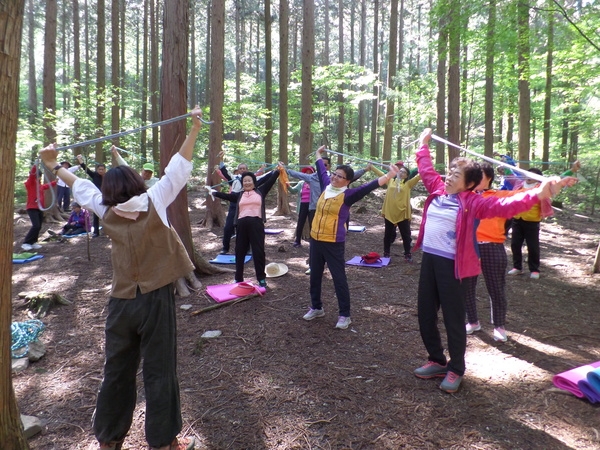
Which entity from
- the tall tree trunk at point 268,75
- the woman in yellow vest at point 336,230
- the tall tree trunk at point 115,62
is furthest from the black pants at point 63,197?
the woman in yellow vest at point 336,230

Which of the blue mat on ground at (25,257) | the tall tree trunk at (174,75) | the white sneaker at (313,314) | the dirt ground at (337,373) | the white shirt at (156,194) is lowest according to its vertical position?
the dirt ground at (337,373)

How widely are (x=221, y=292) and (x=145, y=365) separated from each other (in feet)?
11.6

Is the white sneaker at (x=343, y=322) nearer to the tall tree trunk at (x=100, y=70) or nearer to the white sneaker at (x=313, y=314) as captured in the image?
the white sneaker at (x=313, y=314)

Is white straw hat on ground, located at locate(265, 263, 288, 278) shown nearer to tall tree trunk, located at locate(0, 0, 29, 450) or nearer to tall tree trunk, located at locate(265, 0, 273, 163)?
tall tree trunk, located at locate(0, 0, 29, 450)

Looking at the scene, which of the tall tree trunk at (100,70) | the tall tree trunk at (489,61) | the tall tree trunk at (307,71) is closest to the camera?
the tall tree trunk at (489,61)

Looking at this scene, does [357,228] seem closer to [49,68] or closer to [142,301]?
[142,301]

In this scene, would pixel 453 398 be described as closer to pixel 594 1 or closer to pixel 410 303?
pixel 410 303

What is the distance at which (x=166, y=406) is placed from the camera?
247cm

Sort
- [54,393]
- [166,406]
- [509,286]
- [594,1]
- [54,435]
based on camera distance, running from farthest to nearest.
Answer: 1. [594,1]
2. [509,286]
3. [54,393]
4. [54,435]
5. [166,406]

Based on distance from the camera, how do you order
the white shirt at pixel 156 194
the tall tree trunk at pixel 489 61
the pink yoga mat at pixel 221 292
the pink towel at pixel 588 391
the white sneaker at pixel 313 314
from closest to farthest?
the white shirt at pixel 156 194, the pink towel at pixel 588 391, the white sneaker at pixel 313 314, the pink yoga mat at pixel 221 292, the tall tree trunk at pixel 489 61

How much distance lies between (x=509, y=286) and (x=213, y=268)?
197 inches

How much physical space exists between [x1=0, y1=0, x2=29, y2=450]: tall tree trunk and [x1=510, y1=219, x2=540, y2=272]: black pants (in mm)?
7029

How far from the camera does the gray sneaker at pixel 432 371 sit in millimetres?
3670

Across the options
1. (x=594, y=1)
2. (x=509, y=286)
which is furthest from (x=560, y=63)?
(x=509, y=286)
